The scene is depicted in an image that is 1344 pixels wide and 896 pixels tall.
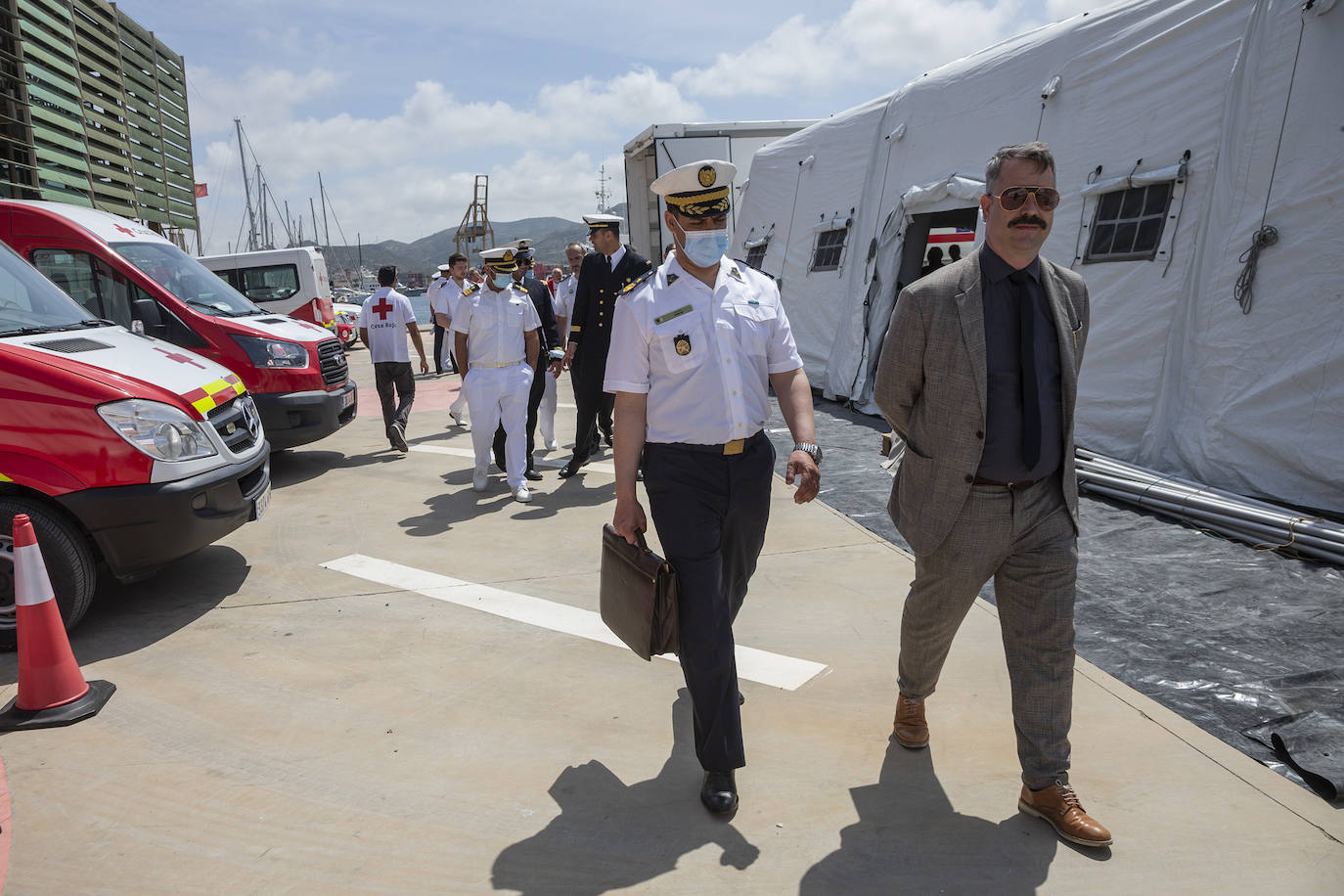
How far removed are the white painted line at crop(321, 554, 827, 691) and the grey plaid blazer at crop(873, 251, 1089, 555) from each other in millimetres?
1181

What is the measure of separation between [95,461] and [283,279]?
12.7 m

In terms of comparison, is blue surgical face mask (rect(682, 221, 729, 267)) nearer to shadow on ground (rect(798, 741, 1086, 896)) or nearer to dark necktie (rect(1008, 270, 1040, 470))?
dark necktie (rect(1008, 270, 1040, 470))

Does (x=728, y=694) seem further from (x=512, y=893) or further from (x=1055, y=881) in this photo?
(x=1055, y=881)

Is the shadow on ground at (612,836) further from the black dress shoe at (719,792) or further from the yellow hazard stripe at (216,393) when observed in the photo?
the yellow hazard stripe at (216,393)

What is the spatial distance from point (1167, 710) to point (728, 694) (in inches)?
68.9

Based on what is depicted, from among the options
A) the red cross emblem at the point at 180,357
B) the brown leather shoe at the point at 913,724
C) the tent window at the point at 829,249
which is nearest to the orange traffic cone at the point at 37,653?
the red cross emblem at the point at 180,357

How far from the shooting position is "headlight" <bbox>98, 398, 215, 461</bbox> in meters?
4.09

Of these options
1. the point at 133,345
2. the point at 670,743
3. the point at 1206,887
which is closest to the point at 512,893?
the point at 670,743

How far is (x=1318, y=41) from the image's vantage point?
5656 millimetres

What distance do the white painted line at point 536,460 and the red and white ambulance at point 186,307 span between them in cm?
104

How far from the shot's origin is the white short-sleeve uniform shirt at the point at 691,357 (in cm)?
279

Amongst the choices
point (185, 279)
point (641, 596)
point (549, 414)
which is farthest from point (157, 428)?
point (549, 414)

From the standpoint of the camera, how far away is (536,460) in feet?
28.0

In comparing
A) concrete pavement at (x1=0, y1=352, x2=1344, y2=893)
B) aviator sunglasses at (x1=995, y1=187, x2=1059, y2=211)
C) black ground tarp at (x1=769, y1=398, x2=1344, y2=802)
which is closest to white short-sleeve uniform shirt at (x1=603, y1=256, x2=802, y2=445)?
aviator sunglasses at (x1=995, y1=187, x2=1059, y2=211)
